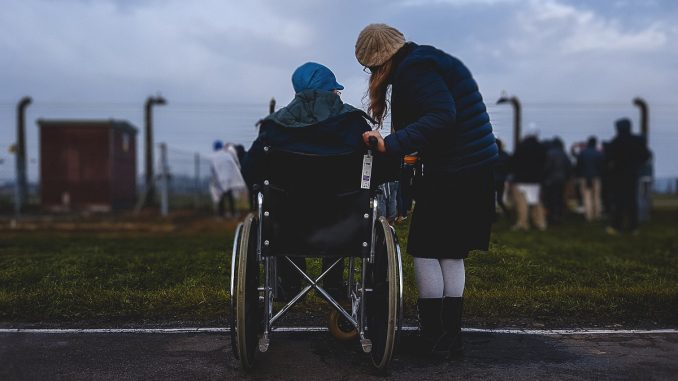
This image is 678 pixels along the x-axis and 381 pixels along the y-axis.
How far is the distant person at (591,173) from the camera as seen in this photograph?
14922 mm

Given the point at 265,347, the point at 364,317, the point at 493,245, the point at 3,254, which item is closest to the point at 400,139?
the point at 364,317

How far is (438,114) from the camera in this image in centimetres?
370

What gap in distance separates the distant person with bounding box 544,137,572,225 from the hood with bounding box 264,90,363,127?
446 inches

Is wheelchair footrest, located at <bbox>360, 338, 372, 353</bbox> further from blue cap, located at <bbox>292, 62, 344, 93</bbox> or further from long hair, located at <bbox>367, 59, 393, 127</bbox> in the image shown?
blue cap, located at <bbox>292, 62, 344, 93</bbox>

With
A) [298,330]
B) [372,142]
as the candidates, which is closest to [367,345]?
[372,142]

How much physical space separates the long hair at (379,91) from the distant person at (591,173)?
1169 centimetres

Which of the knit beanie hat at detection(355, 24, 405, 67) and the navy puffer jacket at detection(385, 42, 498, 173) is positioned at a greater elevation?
the knit beanie hat at detection(355, 24, 405, 67)

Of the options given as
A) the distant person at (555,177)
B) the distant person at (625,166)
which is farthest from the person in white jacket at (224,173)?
the distant person at (625,166)

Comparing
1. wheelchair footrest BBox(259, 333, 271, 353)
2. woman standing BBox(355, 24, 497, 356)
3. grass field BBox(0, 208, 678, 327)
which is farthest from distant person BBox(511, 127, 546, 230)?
wheelchair footrest BBox(259, 333, 271, 353)

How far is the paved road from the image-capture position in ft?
12.0

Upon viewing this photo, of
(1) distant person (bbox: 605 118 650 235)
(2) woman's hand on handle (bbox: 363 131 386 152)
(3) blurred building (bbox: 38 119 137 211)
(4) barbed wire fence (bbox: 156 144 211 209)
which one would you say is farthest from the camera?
(3) blurred building (bbox: 38 119 137 211)

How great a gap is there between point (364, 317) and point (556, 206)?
11988 millimetres

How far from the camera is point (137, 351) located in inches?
161

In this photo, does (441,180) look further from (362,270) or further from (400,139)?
(362,270)
